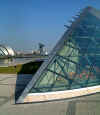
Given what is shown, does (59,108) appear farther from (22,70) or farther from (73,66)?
(22,70)

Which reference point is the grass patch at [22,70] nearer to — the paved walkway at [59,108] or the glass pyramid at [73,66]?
the glass pyramid at [73,66]

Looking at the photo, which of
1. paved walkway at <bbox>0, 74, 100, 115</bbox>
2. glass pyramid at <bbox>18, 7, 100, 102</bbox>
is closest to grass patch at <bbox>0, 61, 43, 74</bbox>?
glass pyramid at <bbox>18, 7, 100, 102</bbox>

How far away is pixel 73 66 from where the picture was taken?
31.3 feet

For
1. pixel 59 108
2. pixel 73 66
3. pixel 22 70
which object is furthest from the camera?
pixel 22 70

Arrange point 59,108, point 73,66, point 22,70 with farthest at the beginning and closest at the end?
1. point 22,70
2. point 73,66
3. point 59,108

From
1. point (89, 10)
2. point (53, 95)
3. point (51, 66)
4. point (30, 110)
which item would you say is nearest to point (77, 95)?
point (53, 95)

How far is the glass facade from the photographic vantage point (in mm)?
8758

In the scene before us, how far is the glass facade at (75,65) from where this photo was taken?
28.7 feet

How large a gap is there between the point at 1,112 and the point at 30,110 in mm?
1422

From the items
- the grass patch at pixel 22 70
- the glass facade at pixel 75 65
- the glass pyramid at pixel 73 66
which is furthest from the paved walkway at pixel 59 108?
the grass patch at pixel 22 70

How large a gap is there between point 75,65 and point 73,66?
158 millimetres

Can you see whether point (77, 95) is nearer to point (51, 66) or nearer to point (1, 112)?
point (51, 66)

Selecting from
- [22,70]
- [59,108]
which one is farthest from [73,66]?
[22,70]

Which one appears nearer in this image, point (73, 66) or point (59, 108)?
point (59, 108)
